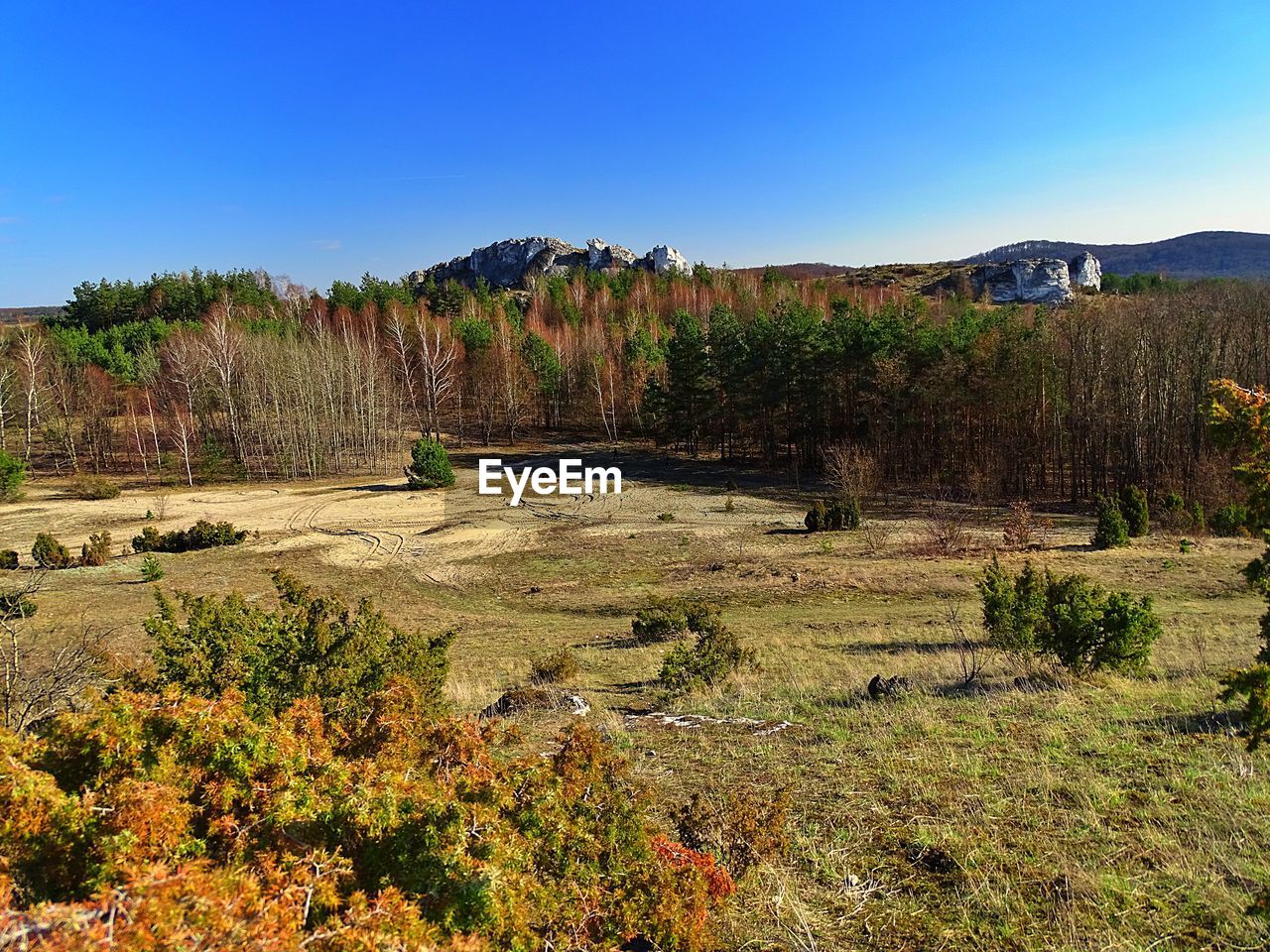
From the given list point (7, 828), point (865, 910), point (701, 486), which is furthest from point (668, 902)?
point (701, 486)

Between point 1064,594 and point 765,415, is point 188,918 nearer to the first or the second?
point 1064,594

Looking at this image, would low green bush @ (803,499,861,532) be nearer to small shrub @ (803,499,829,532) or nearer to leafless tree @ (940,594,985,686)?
small shrub @ (803,499,829,532)

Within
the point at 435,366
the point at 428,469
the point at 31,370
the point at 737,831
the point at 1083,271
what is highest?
the point at 1083,271

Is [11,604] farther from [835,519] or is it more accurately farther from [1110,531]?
[1110,531]

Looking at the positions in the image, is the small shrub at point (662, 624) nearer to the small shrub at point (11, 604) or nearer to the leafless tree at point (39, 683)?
the leafless tree at point (39, 683)

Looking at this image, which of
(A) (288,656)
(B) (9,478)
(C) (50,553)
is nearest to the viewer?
(A) (288,656)

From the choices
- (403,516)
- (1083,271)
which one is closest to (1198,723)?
(403,516)

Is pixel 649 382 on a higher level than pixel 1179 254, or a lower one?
lower

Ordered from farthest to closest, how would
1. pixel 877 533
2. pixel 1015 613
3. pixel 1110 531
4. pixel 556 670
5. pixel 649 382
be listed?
pixel 649 382 < pixel 877 533 < pixel 1110 531 < pixel 556 670 < pixel 1015 613
